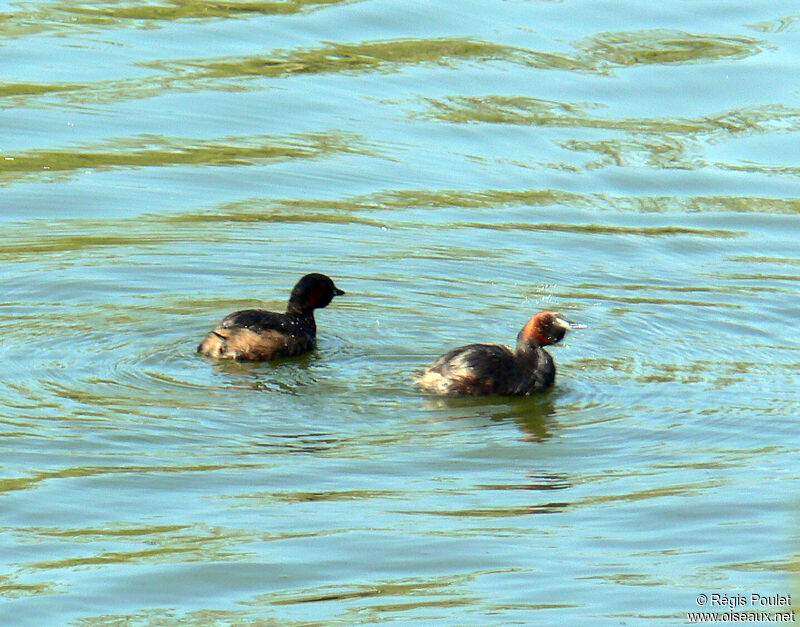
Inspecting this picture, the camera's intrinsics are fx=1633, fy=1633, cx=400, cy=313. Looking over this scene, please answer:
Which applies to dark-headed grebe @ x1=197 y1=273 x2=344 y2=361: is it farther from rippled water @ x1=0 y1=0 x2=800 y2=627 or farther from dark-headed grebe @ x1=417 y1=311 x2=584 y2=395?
dark-headed grebe @ x1=417 y1=311 x2=584 y2=395

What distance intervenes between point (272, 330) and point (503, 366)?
67.1 inches

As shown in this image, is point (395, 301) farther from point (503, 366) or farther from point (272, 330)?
point (503, 366)

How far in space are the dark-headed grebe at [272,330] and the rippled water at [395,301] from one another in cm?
20

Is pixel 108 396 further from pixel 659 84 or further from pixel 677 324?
pixel 659 84

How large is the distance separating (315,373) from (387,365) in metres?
0.50

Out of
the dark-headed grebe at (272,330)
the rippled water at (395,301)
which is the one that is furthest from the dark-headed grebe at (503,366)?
the dark-headed grebe at (272,330)

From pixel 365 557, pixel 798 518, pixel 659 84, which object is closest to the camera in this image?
pixel 798 518

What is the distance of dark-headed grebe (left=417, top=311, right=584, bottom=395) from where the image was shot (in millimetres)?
10539

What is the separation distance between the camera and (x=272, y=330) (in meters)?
11.4

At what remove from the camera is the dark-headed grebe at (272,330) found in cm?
1111

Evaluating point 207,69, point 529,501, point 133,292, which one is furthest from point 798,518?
point 207,69

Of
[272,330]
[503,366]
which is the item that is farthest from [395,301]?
[503,366]

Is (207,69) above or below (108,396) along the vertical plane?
above

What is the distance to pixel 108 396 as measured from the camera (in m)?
9.95
